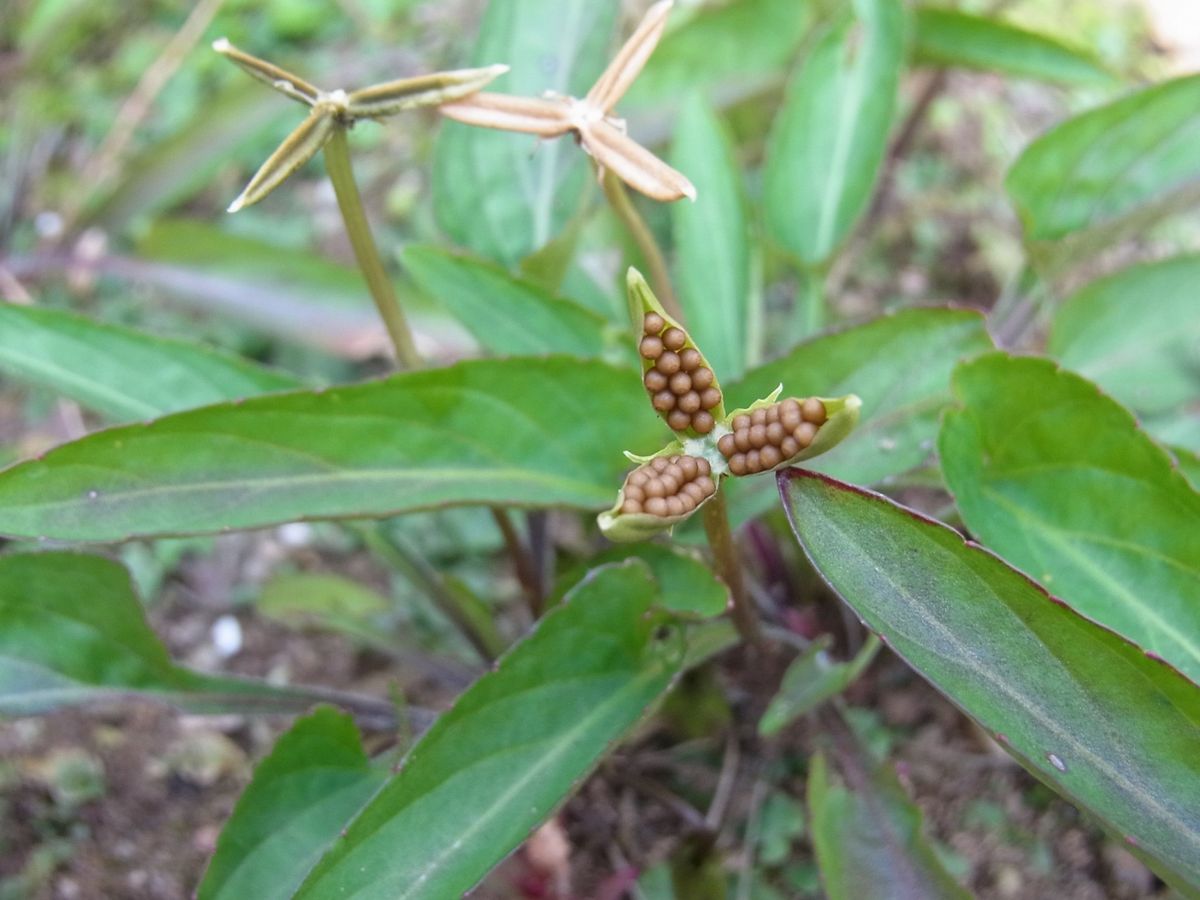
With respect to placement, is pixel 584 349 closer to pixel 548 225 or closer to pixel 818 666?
pixel 548 225

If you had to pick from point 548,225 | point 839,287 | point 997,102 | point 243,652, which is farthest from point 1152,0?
point 243,652

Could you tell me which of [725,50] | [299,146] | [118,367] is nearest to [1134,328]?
[725,50]

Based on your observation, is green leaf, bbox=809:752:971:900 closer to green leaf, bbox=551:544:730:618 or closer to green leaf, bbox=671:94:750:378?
green leaf, bbox=551:544:730:618

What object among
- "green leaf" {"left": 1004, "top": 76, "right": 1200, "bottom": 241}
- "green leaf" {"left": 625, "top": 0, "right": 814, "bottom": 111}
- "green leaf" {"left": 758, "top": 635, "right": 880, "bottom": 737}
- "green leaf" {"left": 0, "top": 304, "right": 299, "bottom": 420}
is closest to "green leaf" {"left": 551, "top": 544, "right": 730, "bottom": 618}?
"green leaf" {"left": 758, "top": 635, "right": 880, "bottom": 737}

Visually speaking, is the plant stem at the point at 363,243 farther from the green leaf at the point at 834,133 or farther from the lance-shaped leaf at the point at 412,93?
the green leaf at the point at 834,133

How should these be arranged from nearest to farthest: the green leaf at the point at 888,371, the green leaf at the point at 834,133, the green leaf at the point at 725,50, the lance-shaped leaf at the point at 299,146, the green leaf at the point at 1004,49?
the lance-shaped leaf at the point at 299,146
the green leaf at the point at 888,371
the green leaf at the point at 834,133
the green leaf at the point at 1004,49
the green leaf at the point at 725,50

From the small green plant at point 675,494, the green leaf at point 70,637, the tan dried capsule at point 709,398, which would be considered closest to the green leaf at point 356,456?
the small green plant at point 675,494
